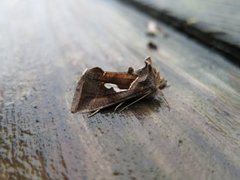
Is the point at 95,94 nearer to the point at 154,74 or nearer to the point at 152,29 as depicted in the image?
the point at 154,74

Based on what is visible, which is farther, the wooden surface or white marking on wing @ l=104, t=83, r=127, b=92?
white marking on wing @ l=104, t=83, r=127, b=92

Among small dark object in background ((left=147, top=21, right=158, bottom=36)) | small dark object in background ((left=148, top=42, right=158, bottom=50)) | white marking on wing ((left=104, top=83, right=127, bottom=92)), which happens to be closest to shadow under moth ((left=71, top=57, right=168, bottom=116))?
white marking on wing ((left=104, top=83, right=127, bottom=92))

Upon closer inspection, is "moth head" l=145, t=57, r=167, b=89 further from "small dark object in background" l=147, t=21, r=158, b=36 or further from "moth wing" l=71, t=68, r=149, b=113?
"small dark object in background" l=147, t=21, r=158, b=36

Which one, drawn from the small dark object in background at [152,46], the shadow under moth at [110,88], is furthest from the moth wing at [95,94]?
the small dark object in background at [152,46]

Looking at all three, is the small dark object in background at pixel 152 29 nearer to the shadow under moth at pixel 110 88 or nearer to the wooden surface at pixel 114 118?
the wooden surface at pixel 114 118

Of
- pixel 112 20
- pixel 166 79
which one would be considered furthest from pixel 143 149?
pixel 112 20

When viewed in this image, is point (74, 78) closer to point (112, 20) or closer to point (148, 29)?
point (148, 29)
